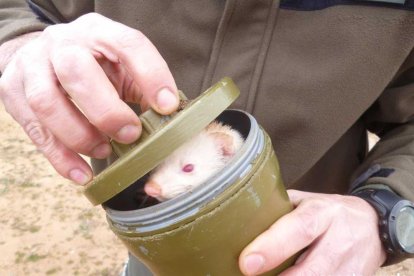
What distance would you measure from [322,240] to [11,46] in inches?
22.9

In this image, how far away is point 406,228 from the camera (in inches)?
27.7

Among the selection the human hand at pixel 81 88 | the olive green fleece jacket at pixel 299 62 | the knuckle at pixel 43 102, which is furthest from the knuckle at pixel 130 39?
the olive green fleece jacket at pixel 299 62

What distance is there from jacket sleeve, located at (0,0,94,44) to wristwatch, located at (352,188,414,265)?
1.92ft

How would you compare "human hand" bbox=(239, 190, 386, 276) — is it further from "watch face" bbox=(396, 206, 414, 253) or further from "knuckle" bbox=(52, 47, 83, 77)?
"knuckle" bbox=(52, 47, 83, 77)

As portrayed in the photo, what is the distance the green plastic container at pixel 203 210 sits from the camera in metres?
0.47

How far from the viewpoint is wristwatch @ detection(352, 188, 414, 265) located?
0.67m

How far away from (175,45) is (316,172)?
15.0 inches

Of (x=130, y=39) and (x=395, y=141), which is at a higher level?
(x=130, y=39)

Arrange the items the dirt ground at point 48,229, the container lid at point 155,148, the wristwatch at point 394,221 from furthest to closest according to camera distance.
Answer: the dirt ground at point 48,229
the wristwatch at point 394,221
the container lid at point 155,148

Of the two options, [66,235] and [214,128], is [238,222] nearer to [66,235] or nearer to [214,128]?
[214,128]

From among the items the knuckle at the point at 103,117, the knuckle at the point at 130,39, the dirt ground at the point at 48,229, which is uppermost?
the knuckle at the point at 130,39

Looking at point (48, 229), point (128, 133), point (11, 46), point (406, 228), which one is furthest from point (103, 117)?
point (48, 229)

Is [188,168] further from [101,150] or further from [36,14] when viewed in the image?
[36,14]

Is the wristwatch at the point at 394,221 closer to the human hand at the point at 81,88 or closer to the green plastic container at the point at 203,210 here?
the green plastic container at the point at 203,210
